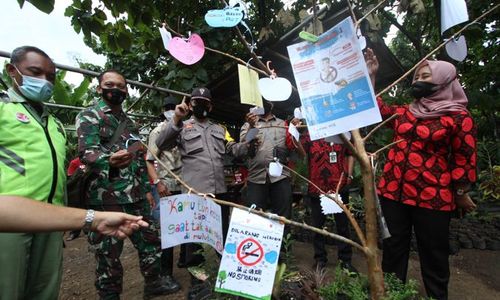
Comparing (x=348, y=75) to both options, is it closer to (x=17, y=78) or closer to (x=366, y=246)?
(x=366, y=246)

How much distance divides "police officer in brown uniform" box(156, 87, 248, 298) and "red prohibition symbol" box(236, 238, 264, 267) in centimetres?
153

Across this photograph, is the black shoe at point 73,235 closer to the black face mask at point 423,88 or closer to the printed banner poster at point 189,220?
the printed banner poster at point 189,220

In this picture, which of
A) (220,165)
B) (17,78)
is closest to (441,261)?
(220,165)

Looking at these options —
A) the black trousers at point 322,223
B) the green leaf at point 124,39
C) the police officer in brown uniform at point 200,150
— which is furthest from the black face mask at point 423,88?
the green leaf at point 124,39

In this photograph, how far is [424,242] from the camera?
7.16 ft

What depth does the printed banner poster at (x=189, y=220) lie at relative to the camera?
5.25 ft

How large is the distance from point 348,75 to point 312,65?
171 mm

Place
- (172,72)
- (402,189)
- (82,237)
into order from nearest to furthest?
(402,189)
(172,72)
(82,237)

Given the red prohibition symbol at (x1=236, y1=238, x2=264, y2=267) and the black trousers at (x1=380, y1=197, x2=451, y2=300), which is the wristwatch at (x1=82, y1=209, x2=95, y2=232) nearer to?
the red prohibition symbol at (x1=236, y1=238, x2=264, y2=267)

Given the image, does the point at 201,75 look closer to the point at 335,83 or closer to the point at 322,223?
the point at 322,223

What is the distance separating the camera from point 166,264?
3100 mm

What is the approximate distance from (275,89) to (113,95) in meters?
1.48

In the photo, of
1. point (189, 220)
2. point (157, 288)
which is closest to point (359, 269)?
point (157, 288)

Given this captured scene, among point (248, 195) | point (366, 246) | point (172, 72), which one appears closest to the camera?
point (366, 246)
